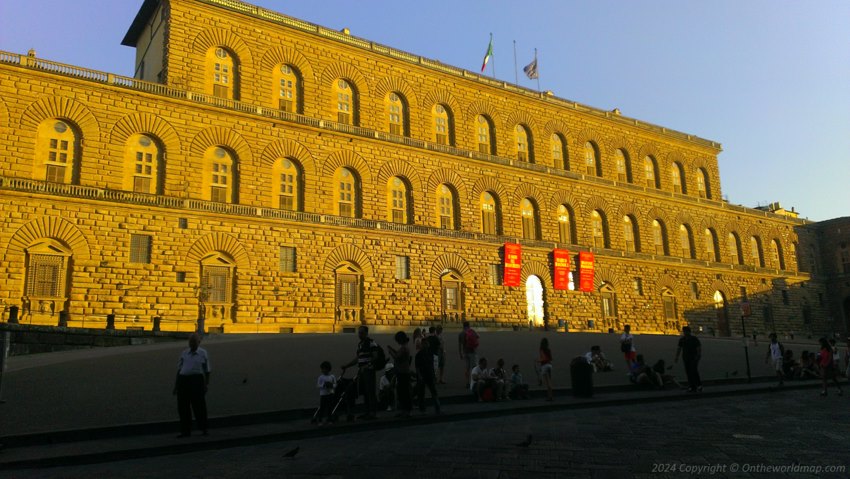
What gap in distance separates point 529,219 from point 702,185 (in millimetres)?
17803

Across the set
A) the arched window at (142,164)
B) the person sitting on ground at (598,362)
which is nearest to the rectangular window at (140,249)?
the arched window at (142,164)

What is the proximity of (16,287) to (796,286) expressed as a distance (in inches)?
2010

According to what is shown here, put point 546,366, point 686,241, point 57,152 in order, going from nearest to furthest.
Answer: point 546,366, point 57,152, point 686,241

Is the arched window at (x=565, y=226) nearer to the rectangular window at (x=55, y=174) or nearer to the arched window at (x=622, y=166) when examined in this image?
the arched window at (x=622, y=166)

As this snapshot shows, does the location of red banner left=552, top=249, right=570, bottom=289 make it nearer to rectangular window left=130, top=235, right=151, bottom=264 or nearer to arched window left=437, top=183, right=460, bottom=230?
arched window left=437, top=183, right=460, bottom=230

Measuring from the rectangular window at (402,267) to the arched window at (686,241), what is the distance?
21.9 m

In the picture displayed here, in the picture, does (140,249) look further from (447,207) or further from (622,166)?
(622,166)

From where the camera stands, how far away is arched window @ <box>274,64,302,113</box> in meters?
29.2

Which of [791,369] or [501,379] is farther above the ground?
[501,379]

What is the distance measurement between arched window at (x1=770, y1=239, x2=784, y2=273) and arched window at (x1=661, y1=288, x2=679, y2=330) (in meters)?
13.5

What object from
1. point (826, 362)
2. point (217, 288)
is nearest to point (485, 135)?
point (217, 288)

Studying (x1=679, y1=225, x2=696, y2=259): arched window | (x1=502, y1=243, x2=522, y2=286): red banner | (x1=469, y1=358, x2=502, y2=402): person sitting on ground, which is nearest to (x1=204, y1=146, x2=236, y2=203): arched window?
(x1=502, y1=243, x2=522, y2=286): red banner

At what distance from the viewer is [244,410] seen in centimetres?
1031

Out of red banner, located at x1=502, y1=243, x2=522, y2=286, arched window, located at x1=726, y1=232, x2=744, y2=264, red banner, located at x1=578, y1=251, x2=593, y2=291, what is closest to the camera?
red banner, located at x1=502, y1=243, x2=522, y2=286
